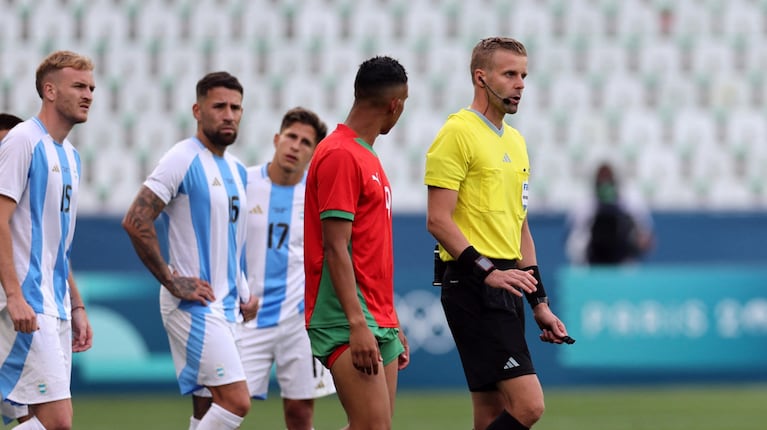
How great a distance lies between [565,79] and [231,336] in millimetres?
12060

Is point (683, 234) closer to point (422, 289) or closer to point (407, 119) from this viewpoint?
point (422, 289)

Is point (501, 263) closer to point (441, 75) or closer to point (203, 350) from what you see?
point (203, 350)

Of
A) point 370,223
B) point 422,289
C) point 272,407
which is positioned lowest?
point 272,407

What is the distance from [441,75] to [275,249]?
9892 millimetres

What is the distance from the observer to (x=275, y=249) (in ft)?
29.6

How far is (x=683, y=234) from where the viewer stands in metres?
15.3

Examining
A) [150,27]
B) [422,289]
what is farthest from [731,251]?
[150,27]

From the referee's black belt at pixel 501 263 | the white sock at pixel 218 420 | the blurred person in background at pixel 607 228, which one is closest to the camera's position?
the referee's black belt at pixel 501 263

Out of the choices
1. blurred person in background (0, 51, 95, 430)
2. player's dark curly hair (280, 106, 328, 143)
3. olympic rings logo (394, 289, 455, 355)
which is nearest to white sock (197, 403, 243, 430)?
blurred person in background (0, 51, 95, 430)

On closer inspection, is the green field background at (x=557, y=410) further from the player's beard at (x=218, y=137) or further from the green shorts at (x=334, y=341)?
the green shorts at (x=334, y=341)

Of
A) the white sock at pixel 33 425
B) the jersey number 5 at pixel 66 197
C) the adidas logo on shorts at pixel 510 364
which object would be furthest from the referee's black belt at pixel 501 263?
the white sock at pixel 33 425

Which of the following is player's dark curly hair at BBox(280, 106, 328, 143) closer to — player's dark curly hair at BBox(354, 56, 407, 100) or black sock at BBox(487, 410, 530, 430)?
player's dark curly hair at BBox(354, 56, 407, 100)

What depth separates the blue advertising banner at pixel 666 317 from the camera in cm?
1430

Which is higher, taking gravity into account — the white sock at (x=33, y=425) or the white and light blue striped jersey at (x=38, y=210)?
the white and light blue striped jersey at (x=38, y=210)
